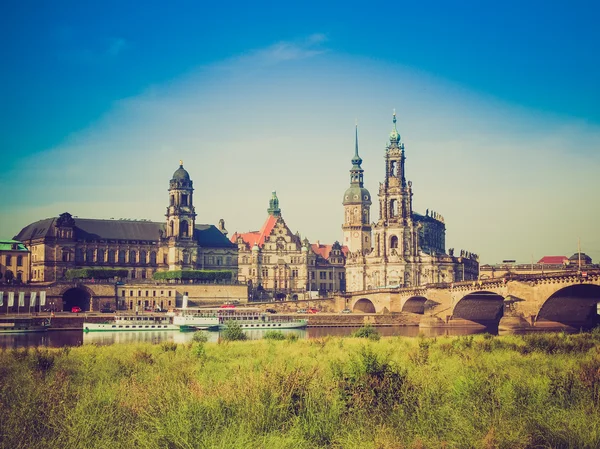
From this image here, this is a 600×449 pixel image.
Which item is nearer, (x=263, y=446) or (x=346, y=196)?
(x=263, y=446)

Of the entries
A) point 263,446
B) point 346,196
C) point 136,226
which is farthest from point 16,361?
point 346,196

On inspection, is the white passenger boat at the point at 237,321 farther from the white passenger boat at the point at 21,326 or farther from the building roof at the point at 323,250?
the building roof at the point at 323,250

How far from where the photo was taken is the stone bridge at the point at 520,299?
66812mm

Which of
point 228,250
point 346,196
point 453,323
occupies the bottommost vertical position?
point 453,323

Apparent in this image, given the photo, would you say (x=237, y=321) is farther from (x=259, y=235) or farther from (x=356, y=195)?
(x=356, y=195)

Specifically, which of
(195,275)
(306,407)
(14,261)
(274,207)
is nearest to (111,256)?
(14,261)

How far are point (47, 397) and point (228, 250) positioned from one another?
113515mm

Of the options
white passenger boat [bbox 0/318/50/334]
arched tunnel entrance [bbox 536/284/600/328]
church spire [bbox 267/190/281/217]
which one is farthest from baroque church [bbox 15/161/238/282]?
arched tunnel entrance [bbox 536/284/600/328]

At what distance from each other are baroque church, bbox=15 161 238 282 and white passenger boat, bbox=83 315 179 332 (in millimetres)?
33673

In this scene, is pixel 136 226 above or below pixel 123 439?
above

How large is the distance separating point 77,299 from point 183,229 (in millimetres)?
24577

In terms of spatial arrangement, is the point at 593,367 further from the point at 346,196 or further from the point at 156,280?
the point at 346,196

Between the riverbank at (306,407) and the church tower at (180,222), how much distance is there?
323ft

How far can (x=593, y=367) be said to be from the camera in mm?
24672
